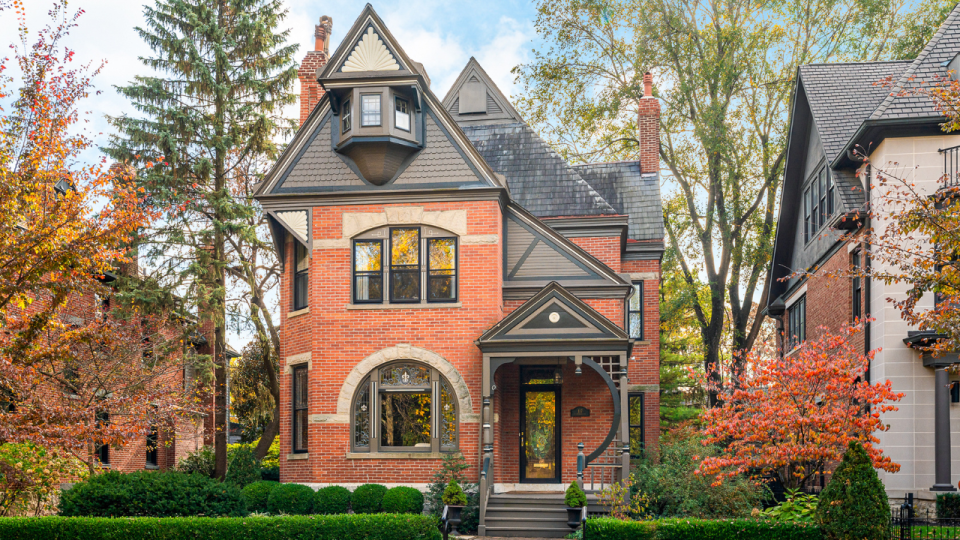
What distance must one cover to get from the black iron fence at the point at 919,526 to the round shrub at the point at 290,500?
12.0 metres

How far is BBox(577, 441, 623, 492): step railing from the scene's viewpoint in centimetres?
1920

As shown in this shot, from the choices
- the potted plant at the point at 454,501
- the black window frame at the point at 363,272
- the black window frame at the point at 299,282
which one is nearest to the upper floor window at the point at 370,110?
the black window frame at the point at 363,272

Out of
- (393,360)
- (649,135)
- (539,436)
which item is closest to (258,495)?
(393,360)

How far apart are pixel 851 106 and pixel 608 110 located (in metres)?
13.2

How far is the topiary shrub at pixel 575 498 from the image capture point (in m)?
17.8

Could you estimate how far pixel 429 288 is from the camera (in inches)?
810

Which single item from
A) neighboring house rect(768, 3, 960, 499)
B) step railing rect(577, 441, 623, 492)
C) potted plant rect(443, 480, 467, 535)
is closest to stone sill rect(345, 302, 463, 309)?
potted plant rect(443, 480, 467, 535)

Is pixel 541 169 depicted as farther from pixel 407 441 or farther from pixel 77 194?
pixel 77 194

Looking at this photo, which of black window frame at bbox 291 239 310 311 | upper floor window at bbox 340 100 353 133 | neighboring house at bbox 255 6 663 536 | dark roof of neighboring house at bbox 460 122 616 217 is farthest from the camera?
dark roof of neighboring house at bbox 460 122 616 217

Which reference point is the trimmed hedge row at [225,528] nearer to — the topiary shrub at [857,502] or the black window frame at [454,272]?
the black window frame at [454,272]

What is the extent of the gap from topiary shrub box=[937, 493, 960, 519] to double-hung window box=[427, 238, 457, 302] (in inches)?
436

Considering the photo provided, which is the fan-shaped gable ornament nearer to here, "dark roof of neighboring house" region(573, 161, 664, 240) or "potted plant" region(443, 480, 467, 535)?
"dark roof of neighboring house" region(573, 161, 664, 240)

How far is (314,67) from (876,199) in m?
15.1

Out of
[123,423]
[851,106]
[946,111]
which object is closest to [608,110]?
[851,106]
